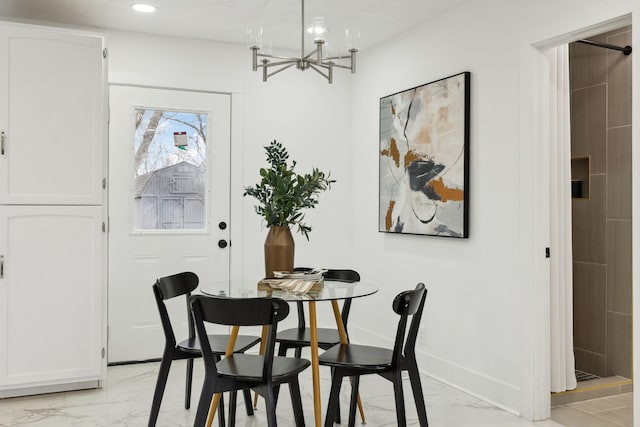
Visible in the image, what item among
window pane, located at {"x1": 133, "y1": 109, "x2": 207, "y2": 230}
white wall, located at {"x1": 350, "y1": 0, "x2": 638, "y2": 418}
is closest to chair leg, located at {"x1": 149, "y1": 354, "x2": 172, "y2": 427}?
window pane, located at {"x1": 133, "y1": 109, "x2": 207, "y2": 230}

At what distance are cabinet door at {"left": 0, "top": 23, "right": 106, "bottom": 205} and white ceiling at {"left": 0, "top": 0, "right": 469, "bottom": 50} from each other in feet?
1.45

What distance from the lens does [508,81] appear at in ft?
11.5

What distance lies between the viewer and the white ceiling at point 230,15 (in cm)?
389

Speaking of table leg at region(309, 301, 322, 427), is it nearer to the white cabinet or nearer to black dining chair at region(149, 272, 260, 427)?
black dining chair at region(149, 272, 260, 427)

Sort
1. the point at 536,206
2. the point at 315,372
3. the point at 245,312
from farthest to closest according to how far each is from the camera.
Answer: the point at 536,206
the point at 315,372
the point at 245,312

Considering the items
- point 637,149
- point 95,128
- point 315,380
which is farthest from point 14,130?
point 637,149

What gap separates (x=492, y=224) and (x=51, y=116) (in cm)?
273

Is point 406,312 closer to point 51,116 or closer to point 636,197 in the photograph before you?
point 636,197

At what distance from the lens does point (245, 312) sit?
2400 millimetres

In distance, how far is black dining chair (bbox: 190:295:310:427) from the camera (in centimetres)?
239

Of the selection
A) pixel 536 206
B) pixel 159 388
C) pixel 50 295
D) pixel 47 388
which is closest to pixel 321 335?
pixel 159 388

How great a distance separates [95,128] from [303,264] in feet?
6.80

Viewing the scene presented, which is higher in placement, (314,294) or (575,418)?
(314,294)

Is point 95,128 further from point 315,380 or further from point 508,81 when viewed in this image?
point 508,81
